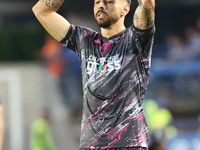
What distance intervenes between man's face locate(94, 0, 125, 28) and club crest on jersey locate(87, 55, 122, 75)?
0.32 m

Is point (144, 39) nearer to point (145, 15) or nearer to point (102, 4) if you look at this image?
point (145, 15)

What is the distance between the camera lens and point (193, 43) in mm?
11055

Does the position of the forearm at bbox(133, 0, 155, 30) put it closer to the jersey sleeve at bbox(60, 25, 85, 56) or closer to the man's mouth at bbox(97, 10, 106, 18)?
the man's mouth at bbox(97, 10, 106, 18)

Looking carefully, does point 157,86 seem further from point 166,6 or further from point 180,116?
point 166,6

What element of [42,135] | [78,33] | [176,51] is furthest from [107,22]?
[176,51]

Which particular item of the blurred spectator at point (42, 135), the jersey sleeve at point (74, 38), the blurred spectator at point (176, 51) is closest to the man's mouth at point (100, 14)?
the jersey sleeve at point (74, 38)

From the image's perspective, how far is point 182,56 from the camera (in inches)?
426

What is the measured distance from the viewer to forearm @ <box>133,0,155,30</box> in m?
3.22

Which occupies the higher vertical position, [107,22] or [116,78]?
[107,22]

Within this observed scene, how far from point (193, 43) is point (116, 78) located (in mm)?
8198

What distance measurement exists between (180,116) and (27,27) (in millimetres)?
5346

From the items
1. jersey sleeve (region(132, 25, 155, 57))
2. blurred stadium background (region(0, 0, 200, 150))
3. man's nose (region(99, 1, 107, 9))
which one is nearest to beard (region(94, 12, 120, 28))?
man's nose (region(99, 1, 107, 9))

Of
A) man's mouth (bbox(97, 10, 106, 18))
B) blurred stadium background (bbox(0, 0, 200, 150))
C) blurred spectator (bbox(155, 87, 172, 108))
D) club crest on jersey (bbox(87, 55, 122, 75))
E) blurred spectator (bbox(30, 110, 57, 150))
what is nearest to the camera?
club crest on jersey (bbox(87, 55, 122, 75))

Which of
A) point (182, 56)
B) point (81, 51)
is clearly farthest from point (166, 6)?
point (81, 51)
